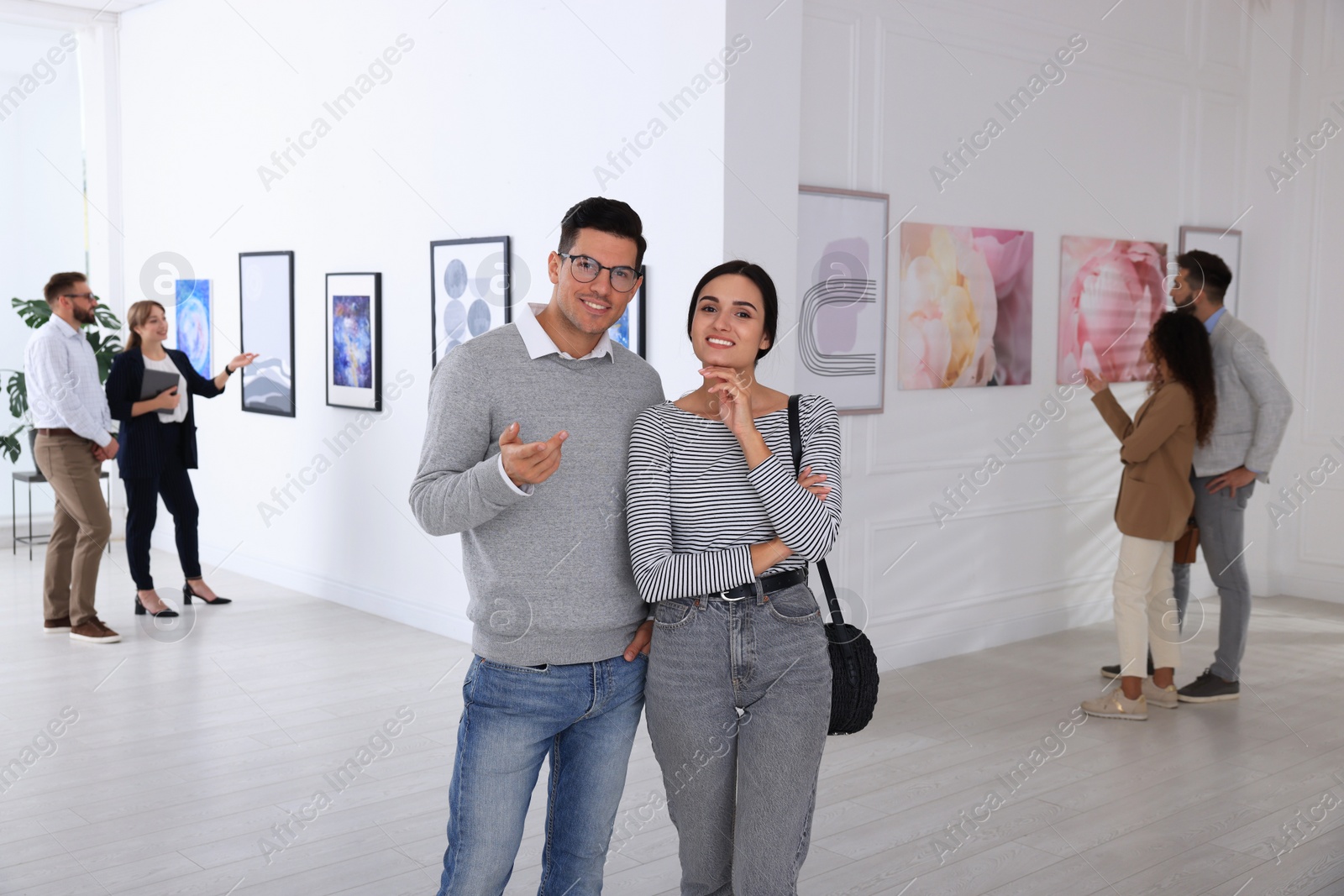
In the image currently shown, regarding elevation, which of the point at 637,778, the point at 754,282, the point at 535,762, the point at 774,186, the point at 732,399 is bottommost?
the point at 637,778

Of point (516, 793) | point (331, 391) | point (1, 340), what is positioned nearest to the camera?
point (516, 793)

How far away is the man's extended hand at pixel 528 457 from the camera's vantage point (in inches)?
78.7

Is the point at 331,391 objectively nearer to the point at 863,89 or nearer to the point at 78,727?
the point at 78,727

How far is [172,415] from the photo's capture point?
6.68 m

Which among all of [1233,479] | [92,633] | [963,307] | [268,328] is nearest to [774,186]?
[963,307]

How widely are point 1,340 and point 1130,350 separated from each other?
8.22m

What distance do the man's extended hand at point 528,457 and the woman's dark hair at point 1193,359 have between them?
376cm

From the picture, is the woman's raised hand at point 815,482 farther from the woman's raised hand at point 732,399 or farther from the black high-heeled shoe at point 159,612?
the black high-heeled shoe at point 159,612

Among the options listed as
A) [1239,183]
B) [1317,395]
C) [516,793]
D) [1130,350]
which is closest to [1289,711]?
[1130,350]

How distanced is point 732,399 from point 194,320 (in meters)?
7.15

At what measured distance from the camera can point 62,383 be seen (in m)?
6.11

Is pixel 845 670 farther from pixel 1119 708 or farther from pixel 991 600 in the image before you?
pixel 991 600

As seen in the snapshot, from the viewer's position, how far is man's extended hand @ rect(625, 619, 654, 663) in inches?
91.5

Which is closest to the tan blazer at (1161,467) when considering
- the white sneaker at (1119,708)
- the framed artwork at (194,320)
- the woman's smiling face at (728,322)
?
the white sneaker at (1119,708)
